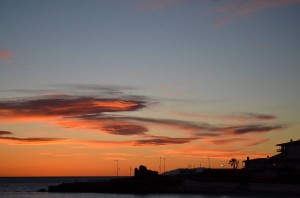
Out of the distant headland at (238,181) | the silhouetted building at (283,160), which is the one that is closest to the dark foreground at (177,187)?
the distant headland at (238,181)

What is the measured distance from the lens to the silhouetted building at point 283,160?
126 meters

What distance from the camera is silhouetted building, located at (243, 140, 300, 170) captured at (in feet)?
413

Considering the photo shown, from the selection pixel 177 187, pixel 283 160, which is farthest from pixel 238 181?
pixel 177 187

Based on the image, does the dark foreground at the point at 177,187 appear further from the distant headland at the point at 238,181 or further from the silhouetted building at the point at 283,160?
the silhouetted building at the point at 283,160

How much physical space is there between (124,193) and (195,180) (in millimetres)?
23623

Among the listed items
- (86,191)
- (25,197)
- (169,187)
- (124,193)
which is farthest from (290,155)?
(25,197)

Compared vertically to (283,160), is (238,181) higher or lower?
lower

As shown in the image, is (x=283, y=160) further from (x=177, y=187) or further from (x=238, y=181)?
(x=177, y=187)

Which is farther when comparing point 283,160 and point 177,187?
point 177,187

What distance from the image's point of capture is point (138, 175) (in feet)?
529

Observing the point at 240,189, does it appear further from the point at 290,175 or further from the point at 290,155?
the point at 290,155

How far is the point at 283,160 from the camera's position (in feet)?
420

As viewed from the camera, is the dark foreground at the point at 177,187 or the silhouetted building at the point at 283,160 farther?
the silhouetted building at the point at 283,160

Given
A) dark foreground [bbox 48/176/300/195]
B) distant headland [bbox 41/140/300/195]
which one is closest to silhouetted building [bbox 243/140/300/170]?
distant headland [bbox 41/140/300/195]
